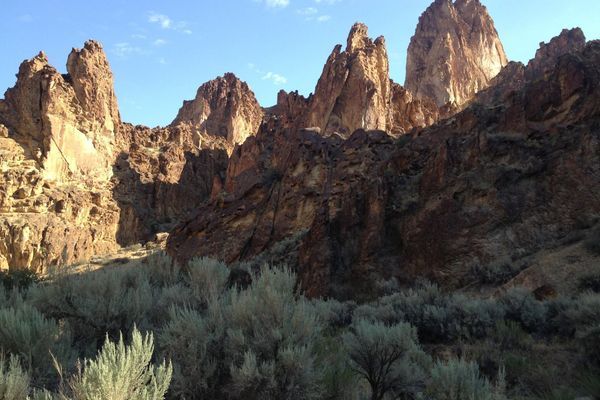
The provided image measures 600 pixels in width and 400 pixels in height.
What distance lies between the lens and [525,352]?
643 cm

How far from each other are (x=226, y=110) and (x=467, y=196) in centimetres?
7769

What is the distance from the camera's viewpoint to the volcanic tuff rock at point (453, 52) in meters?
80.1

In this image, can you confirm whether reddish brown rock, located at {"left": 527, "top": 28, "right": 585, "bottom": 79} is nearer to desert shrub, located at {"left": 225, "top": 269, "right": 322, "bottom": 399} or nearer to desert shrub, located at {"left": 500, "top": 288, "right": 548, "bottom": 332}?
desert shrub, located at {"left": 500, "top": 288, "right": 548, "bottom": 332}

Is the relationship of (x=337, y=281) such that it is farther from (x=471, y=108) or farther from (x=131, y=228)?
(x=131, y=228)

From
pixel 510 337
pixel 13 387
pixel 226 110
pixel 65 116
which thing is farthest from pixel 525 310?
pixel 226 110

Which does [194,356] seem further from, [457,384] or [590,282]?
[590,282]

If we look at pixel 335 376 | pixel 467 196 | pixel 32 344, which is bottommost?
pixel 335 376

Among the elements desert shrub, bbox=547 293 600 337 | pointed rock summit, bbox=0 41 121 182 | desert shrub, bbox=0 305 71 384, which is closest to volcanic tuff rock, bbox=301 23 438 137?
pointed rock summit, bbox=0 41 121 182

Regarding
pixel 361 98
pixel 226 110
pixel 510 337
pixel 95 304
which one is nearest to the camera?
pixel 95 304

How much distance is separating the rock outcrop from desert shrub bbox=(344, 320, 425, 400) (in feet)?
259

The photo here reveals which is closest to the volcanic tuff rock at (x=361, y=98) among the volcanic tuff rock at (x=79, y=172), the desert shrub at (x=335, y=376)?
the volcanic tuff rock at (x=79, y=172)

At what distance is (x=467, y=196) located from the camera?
14344 mm

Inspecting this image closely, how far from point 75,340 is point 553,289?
8378 millimetres

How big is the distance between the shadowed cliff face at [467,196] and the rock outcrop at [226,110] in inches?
2642
